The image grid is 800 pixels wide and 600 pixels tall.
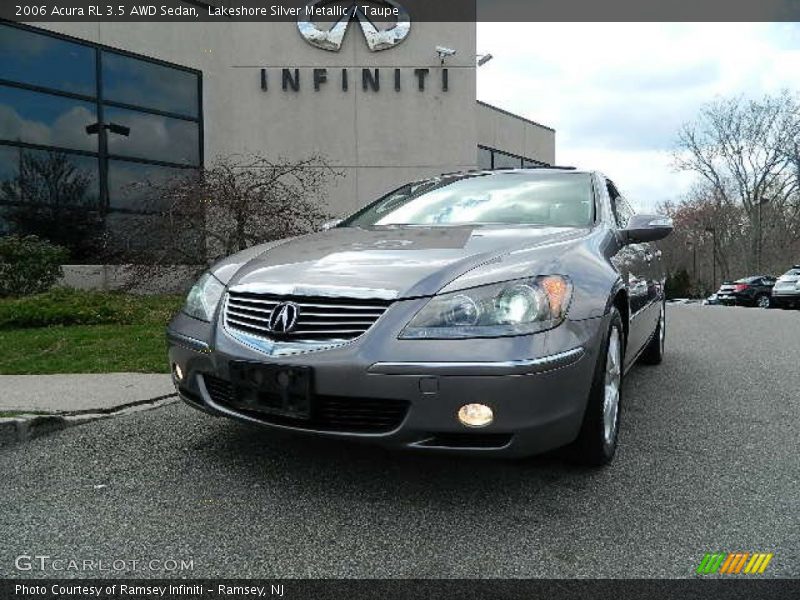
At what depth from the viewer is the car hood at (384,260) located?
260cm

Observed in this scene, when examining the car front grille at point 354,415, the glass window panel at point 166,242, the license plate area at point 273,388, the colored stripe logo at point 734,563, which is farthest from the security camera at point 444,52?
the colored stripe logo at point 734,563

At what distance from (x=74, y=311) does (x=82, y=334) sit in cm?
121

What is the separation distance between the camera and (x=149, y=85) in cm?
1514

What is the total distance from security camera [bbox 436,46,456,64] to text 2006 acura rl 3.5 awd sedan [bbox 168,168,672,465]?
612 inches

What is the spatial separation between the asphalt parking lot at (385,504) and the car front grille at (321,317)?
26.5 inches

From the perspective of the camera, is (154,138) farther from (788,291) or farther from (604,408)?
(788,291)

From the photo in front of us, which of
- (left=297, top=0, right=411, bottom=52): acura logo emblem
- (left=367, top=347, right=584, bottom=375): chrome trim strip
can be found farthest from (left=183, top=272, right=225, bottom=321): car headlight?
(left=297, top=0, right=411, bottom=52): acura logo emblem

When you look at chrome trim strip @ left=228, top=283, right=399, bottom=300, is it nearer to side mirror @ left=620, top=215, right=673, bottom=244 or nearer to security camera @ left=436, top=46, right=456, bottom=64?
side mirror @ left=620, top=215, right=673, bottom=244

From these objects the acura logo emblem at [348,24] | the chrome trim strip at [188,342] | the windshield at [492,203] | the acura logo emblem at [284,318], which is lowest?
the chrome trim strip at [188,342]

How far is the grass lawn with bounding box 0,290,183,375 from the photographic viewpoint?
5395 millimetres

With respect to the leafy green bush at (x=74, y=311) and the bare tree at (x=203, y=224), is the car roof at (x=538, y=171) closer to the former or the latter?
the leafy green bush at (x=74, y=311)

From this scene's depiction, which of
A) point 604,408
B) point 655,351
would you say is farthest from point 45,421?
point 655,351

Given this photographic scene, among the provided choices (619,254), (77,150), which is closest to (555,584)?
(619,254)

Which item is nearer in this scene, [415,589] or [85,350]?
[415,589]
